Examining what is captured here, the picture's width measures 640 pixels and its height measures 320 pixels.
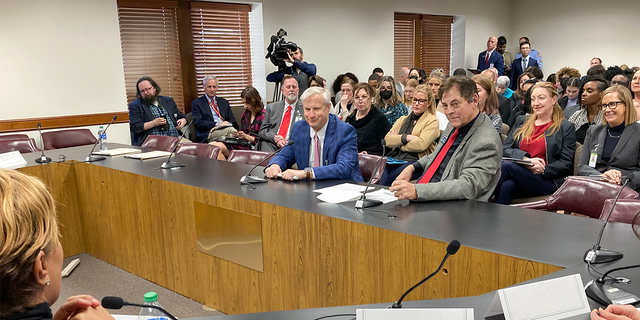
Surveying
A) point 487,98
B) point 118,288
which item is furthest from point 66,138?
point 487,98

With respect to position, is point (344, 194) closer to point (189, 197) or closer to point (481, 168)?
point (481, 168)

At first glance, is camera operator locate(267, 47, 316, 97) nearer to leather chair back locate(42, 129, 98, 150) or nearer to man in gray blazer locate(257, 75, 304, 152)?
man in gray blazer locate(257, 75, 304, 152)

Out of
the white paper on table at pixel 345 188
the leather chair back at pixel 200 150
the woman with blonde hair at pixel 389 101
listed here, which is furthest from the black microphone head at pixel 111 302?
the woman with blonde hair at pixel 389 101

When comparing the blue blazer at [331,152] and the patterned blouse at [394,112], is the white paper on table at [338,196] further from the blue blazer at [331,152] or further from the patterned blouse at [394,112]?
the patterned blouse at [394,112]

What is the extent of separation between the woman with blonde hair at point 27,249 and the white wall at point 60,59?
213 inches

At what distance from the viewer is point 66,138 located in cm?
549

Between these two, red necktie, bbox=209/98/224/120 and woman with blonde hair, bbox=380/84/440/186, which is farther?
red necktie, bbox=209/98/224/120

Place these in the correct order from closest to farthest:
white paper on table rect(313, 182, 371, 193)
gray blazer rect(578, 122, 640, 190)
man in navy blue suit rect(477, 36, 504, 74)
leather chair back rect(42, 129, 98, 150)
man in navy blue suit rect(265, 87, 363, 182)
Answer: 1. white paper on table rect(313, 182, 371, 193)
2. man in navy blue suit rect(265, 87, 363, 182)
3. gray blazer rect(578, 122, 640, 190)
4. leather chair back rect(42, 129, 98, 150)
5. man in navy blue suit rect(477, 36, 504, 74)

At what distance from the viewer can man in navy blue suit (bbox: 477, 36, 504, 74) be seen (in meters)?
10.3

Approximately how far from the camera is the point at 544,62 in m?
11.4

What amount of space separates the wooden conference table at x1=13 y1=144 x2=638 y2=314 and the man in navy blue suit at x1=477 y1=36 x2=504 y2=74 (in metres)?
8.25

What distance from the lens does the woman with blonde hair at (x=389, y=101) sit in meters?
5.14

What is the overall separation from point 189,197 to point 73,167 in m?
1.52

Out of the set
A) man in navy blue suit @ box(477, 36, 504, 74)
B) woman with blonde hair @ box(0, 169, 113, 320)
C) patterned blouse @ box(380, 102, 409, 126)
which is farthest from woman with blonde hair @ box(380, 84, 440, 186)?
man in navy blue suit @ box(477, 36, 504, 74)
